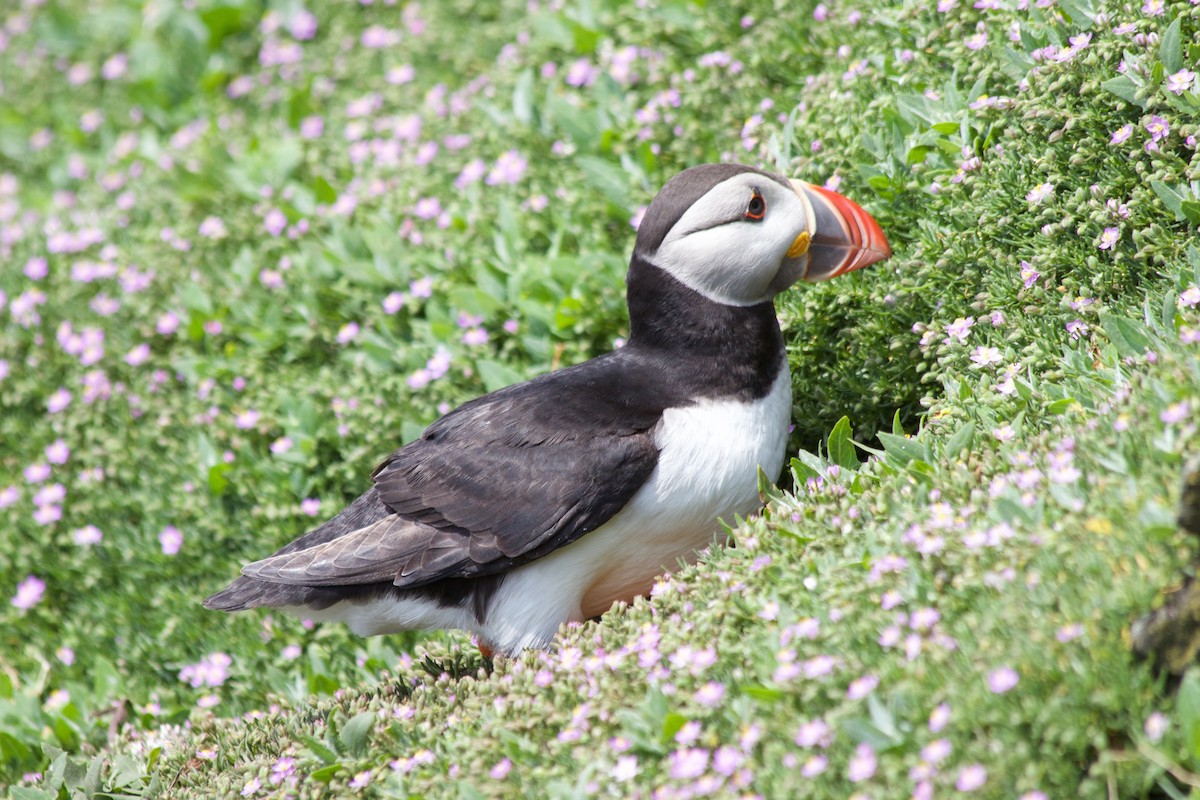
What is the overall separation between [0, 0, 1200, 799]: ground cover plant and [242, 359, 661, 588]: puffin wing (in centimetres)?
39

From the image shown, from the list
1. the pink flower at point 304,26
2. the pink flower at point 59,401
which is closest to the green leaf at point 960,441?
the pink flower at point 59,401

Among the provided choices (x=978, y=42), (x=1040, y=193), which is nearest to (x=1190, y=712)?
(x=1040, y=193)

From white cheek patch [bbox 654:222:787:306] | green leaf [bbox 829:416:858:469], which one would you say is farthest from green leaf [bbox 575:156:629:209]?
green leaf [bbox 829:416:858:469]

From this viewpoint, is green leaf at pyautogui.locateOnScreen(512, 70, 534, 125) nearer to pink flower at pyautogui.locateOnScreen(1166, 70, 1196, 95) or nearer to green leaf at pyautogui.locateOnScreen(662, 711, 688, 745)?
A: pink flower at pyautogui.locateOnScreen(1166, 70, 1196, 95)

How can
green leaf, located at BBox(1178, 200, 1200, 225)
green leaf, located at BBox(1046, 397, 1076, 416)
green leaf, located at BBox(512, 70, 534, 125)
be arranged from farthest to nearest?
green leaf, located at BBox(512, 70, 534, 125) < green leaf, located at BBox(1178, 200, 1200, 225) < green leaf, located at BBox(1046, 397, 1076, 416)

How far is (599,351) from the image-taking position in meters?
5.69

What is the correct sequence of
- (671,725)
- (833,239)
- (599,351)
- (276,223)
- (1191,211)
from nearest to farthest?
1. (671,725)
2. (1191,211)
3. (833,239)
4. (599,351)
5. (276,223)

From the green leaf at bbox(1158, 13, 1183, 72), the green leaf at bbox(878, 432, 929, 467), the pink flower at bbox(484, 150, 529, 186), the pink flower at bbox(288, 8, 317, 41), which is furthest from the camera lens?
the pink flower at bbox(288, 8, 317, 41)

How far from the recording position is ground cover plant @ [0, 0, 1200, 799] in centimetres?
298

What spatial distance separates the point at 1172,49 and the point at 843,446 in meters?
1.76

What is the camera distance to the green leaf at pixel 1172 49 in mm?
4168

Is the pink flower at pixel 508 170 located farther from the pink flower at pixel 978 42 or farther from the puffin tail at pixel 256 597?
the puffin tail at pixel 256 597

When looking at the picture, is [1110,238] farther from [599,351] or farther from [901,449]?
[599,351]

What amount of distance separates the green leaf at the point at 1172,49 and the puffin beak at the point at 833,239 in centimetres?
111
